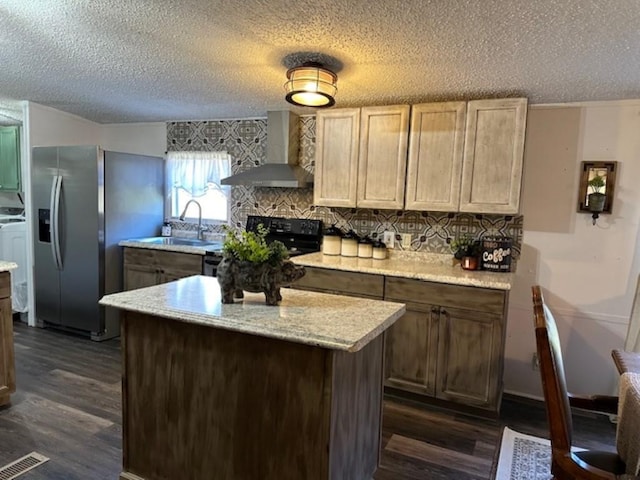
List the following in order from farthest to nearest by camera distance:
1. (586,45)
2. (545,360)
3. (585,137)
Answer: (585,137) → (586,45) → (545,360)

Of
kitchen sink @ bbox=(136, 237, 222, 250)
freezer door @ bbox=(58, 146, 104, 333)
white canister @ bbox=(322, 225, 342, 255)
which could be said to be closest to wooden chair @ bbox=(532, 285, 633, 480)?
white canister @ bbox=(322, 225, 342, 255)

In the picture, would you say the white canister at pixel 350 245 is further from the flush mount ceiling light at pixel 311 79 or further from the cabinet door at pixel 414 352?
the flush mount ceiling light at pixel 311 79

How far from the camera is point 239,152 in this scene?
4422 millimetres

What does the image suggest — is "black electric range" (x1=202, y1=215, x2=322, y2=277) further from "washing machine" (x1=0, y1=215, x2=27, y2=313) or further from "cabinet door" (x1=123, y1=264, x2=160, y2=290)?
"washing machine" (x1=0, y1=215, x2=27, y2=313)

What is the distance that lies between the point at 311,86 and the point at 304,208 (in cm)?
178

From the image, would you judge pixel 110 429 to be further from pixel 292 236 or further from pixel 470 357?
pixel 470 357

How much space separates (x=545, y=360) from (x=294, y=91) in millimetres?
1820

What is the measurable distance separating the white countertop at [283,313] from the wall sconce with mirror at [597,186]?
189 cm

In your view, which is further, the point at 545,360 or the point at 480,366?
the point at 480,366

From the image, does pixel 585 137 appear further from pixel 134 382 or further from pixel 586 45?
pixel 134 382

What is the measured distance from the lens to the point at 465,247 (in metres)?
3.26

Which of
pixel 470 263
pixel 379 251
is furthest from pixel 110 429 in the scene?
pixel 470 263

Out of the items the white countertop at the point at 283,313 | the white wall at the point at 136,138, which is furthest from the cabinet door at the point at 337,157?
the white wall at the point at 136,138

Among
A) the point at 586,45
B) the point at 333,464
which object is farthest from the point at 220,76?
the point at 333,464
